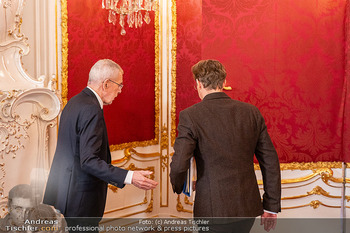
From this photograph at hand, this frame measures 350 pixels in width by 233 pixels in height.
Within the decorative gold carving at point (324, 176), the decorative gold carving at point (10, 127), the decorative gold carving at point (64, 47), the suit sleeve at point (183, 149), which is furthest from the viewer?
the decorative gold carving at point (324, 176)

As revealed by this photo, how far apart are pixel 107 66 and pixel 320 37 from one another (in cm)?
220

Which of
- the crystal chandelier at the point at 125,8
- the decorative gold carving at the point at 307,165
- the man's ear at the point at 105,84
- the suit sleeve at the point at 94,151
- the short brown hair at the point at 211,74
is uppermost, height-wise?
the crystal chandelier at the point at 125,8

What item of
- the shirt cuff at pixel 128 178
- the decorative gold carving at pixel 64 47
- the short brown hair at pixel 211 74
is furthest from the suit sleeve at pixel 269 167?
the decorative gold carving at pixel 64 47

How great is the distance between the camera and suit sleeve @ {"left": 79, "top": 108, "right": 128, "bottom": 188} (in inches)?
87.0

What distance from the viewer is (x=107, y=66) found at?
2430 millimetres

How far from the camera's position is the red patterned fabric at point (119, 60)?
3.46 m

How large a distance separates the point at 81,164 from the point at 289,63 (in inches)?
89.7

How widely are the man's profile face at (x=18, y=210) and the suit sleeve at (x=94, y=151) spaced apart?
2.62 feet

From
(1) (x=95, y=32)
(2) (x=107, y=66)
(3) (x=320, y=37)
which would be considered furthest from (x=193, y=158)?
(3) (x=320, y=37)

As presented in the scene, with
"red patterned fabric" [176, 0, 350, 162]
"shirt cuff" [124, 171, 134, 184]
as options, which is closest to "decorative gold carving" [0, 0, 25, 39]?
"shirt cuff" [124, 171, 134, 184]

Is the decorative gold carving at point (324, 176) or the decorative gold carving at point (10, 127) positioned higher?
the decorative gold carving at point (10, 127)

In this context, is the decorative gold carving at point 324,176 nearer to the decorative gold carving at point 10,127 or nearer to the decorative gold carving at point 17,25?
the decorative gold carving at point 10,127

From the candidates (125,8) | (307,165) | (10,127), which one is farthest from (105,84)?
(307,165)

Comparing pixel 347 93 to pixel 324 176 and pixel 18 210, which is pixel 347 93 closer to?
pixel 324 176
